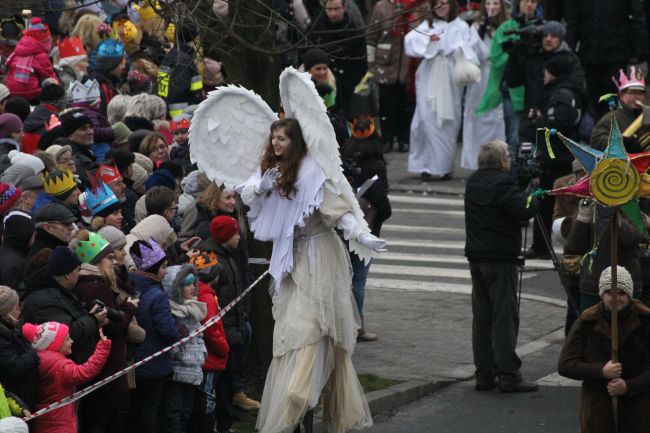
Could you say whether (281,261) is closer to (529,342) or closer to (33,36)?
(529,342)

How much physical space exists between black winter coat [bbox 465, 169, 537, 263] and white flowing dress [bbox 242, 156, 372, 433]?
206 centimetres

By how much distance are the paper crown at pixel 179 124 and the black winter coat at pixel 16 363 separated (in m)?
6.25

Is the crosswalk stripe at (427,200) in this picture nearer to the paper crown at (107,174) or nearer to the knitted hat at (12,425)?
the paper crown at (107,174)

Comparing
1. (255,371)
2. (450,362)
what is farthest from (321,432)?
(450,362)

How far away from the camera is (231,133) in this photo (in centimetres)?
1027

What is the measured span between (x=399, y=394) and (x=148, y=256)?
2991 millimetres

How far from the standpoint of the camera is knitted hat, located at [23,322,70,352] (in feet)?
27.0

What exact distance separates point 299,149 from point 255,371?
88.5 inches

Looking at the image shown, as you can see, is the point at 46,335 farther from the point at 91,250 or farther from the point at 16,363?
the point at 91,250

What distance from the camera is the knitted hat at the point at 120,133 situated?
1358cm

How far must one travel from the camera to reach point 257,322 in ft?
36.8

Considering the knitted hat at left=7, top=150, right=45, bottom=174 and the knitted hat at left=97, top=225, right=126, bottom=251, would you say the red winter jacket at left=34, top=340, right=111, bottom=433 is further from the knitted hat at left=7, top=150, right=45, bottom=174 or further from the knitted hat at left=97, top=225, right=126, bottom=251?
the knitted hat at left=7, top=150, right=45, bottom=174

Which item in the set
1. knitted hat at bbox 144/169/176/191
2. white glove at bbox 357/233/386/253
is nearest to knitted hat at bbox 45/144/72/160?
knitted hat at bbox 144/169/176/191

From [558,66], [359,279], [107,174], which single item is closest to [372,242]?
[107,174]
